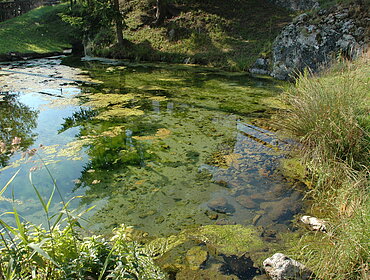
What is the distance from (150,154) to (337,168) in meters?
2.33

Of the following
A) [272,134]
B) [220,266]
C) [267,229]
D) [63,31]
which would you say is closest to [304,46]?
[272,134]

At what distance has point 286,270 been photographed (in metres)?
2.05

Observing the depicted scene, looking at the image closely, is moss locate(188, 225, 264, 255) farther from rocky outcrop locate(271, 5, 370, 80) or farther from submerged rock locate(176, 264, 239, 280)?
rocky outcrop locate(271, 5, 370, 80)

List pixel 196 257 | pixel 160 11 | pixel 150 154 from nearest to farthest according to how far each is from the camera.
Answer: pixel 196 257 → pixel 150 154 → pixel 160 11

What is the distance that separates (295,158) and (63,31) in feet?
56.2

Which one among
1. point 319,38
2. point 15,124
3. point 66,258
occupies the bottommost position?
point 15,124

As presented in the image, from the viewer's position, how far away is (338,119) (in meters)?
3.31

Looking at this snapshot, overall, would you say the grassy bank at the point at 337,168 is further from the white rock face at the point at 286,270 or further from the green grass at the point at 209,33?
the green grass at the point at 209,33

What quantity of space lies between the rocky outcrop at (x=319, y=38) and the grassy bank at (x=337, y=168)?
15.2 feet

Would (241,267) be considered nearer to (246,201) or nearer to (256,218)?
(256,218)

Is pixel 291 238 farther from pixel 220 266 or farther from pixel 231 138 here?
pixel 231 138

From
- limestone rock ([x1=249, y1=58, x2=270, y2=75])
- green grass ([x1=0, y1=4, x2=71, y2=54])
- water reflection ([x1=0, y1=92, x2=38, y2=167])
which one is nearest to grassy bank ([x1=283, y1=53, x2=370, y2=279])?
water reflection ([x1=0, y1=92, x2=38, y2=167])

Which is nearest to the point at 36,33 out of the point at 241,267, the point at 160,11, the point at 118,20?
the point at 118,20

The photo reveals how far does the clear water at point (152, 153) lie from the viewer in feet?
9.85
